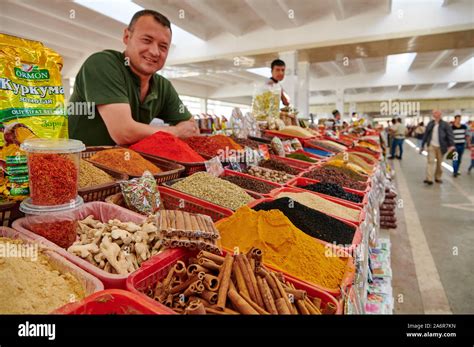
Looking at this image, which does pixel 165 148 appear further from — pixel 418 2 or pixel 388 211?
pixel 418 2

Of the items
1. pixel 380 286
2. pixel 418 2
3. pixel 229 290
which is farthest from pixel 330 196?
pixel 418 2

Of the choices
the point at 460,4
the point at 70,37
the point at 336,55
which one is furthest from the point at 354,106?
the point at 70,37

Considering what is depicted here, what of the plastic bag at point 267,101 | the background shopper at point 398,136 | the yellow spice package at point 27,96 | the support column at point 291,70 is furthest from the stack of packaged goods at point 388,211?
the background shopper at point 398,136

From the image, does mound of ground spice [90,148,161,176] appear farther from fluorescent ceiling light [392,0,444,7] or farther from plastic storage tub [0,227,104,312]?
fluorescent ceiling light [392,0,444,7]

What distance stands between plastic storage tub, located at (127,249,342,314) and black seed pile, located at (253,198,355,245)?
374 millimetres

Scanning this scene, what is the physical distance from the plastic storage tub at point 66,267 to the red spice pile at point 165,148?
0.91m

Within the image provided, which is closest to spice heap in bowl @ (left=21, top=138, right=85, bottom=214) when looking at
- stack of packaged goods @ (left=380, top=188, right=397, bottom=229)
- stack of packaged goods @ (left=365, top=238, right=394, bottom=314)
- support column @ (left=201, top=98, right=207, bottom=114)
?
stack of packaged goods @ (left=365, top=238, right=394, bottom=314)

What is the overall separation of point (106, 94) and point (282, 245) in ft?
3.96

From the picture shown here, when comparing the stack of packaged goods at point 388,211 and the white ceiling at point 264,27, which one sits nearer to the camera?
the stack of packaged goods at point 388,211

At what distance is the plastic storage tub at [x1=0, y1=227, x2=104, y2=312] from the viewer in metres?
0.75

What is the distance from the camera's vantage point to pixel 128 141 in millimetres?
1844

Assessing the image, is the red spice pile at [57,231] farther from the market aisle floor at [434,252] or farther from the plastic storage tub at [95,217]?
the market aisle floor at [434,252]

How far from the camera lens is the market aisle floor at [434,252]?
2.66 metres

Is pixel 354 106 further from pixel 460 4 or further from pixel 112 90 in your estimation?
pixel 112 90
